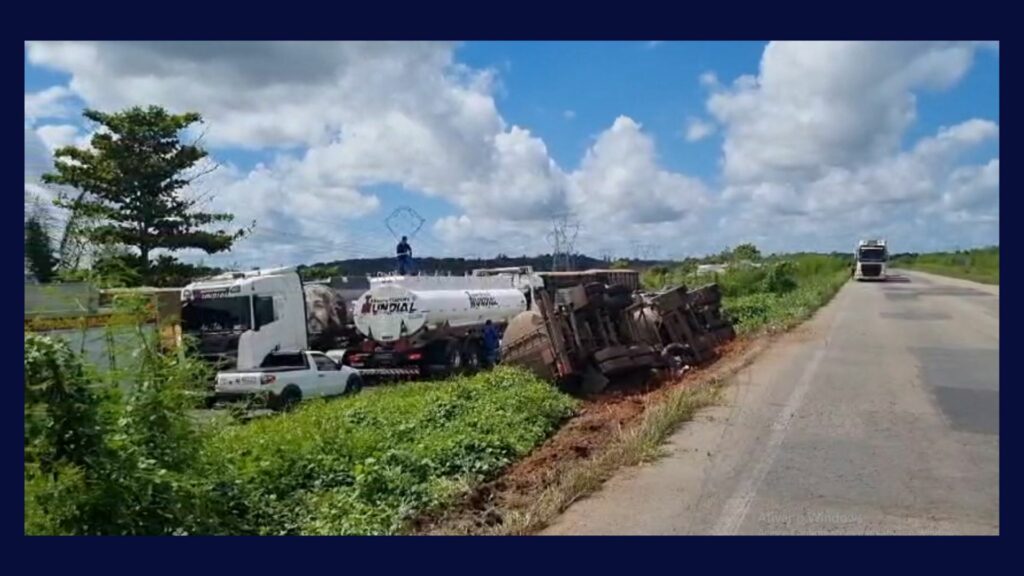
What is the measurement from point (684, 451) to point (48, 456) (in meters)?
5.59

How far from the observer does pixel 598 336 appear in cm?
1505

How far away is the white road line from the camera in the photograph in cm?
586

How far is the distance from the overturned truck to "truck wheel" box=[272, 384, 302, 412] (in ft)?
14.3

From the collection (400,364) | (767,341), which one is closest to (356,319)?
(400,364)

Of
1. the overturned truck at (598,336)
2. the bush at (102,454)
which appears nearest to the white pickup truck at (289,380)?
the overturned truck at (598,336)

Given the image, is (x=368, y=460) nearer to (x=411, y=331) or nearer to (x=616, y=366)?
(x=616, y=366)

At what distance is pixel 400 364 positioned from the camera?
19.8 m

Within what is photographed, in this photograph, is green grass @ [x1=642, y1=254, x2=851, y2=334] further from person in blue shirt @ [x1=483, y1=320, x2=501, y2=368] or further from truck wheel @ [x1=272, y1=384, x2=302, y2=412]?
truck wheel @ [x1=272, y1=384, x2=302, y2=412]

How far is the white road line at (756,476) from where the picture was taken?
5.86 metres

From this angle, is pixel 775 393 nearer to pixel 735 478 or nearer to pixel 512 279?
pixel 735 478

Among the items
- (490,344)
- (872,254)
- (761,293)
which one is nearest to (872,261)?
(872,254)

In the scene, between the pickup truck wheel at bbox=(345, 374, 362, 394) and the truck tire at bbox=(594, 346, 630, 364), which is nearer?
the truck tire at bbox=(594, 346, 630, 364)

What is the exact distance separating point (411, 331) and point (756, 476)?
45.1ft

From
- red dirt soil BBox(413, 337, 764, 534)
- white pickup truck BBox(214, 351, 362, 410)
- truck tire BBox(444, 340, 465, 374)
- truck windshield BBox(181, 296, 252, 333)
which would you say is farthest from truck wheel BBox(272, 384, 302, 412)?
red dirt soil BBox(413, 337, 764, 534)
